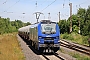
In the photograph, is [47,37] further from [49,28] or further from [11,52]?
[11,52]

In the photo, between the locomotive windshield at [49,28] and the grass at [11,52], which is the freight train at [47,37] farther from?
the grass at [11,52]

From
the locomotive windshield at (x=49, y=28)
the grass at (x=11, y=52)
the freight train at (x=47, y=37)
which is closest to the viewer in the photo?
the grass at (x=11, y=52)

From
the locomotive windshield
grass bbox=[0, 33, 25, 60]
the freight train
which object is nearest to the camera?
grass bbox=[0, 33, 25, 60]

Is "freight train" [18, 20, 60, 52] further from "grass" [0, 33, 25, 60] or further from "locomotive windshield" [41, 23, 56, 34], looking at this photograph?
"grass" [0, 33, 25, 60]

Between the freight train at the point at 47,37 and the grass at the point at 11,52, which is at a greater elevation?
the freight train at the point at 47,37

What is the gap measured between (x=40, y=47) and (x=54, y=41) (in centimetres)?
135

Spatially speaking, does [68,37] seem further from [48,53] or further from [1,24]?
[1,24]

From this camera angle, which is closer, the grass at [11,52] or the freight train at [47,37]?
the grass at [11,52]

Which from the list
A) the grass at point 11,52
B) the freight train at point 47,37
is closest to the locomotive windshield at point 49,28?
the freight train at point 47,37

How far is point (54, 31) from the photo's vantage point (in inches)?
762

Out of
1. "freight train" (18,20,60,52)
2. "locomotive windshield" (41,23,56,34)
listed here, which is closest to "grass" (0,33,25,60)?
"freight train" (18,20,60,52)

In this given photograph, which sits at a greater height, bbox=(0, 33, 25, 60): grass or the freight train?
the freight train

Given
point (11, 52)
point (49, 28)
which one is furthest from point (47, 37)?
point (11, 52)

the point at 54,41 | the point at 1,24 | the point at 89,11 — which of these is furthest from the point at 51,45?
the point at 1,24
